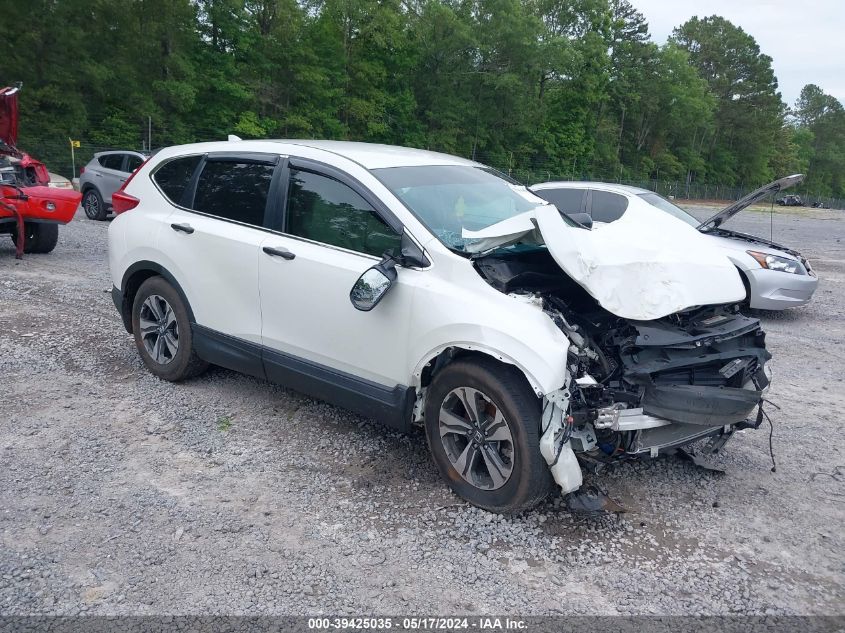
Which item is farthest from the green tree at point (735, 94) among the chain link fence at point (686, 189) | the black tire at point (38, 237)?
the black tire at point (38, 237)

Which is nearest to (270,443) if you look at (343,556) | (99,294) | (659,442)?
(343,556)

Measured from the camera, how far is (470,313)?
356cm

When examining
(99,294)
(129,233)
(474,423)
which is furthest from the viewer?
(99,294)

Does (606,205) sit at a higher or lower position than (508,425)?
higher

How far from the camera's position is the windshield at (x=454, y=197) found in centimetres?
408

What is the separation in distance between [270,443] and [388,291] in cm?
139

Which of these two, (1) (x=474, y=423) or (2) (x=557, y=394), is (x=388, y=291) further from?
(2) (x=557, y=394)

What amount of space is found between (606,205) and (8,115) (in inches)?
328

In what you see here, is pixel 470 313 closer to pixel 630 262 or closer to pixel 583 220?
pixel 630 262

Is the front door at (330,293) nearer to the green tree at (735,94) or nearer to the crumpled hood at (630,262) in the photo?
the crumpled hood at (630,262)

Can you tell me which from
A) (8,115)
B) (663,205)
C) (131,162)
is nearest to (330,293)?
(663,205)

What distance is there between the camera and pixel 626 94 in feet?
229

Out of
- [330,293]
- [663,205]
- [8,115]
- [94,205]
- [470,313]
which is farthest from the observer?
[94,205]

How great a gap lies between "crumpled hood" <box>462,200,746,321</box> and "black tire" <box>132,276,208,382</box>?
2423mm
